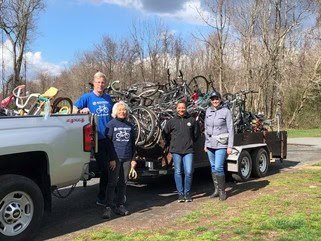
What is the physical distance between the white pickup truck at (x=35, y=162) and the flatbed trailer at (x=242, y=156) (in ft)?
6.80

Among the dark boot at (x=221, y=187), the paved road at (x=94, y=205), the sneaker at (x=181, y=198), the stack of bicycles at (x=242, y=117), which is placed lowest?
the paved road at (x=94, y=205)

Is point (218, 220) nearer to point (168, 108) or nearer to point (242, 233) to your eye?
point (242, 233)

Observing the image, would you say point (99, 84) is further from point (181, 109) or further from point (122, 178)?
point (181, 109)

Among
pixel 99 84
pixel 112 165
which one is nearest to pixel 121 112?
pixel 99 84

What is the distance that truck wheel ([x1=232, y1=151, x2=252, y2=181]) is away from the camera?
923cm

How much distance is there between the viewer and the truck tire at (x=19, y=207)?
502 centimetres

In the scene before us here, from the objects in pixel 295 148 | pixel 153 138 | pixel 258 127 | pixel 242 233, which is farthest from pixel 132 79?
pixel 242 233

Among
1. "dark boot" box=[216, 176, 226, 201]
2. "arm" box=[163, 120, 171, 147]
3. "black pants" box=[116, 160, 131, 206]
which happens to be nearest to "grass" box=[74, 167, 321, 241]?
"dark boot" box=[216, 176, 226, 201]

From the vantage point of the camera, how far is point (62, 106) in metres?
7.20

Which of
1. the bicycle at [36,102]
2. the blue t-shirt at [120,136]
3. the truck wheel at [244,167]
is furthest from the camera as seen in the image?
the truck wheel at [244,167]

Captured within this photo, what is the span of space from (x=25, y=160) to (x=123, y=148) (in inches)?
61.6

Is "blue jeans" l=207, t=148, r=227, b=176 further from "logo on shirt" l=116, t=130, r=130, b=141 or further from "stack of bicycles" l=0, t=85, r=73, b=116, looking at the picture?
"stack of bicycles" l=0, t=85, r=73, b=116

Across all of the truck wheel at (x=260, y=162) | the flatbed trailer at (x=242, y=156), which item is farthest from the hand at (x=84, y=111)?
the truck wheel at (x=260, y=162)

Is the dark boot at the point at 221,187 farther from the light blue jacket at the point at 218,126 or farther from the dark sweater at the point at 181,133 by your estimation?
the dark sweater at the point at 181,133
